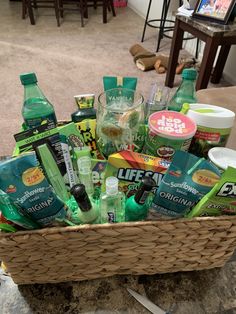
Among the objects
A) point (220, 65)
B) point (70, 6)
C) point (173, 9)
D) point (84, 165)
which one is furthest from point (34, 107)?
point (70, 6)

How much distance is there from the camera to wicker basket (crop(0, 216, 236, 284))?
34 cm

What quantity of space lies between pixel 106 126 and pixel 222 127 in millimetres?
191

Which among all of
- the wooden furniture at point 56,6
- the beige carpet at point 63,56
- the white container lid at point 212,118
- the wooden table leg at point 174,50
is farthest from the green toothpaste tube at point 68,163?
the wooden furniture at point 56,6

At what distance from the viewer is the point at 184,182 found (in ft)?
1.14

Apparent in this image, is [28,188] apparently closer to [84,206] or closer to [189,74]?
[84,206]

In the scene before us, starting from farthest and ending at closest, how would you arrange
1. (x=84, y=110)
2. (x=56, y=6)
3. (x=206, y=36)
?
1. (x=56, y=6)
2. (x=206, y=36)
3. (x=84, y=110)

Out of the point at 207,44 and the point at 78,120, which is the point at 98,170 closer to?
the point at 78,120

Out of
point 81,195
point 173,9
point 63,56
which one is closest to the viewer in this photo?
point 81,195

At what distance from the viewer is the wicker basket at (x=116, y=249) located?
0.34m

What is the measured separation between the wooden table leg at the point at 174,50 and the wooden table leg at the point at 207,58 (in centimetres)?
36

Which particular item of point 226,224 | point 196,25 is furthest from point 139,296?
point 196,25

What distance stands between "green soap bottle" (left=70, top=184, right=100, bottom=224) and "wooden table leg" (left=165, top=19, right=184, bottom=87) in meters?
1.63

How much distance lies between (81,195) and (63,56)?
232 cm

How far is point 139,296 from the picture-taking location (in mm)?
386
